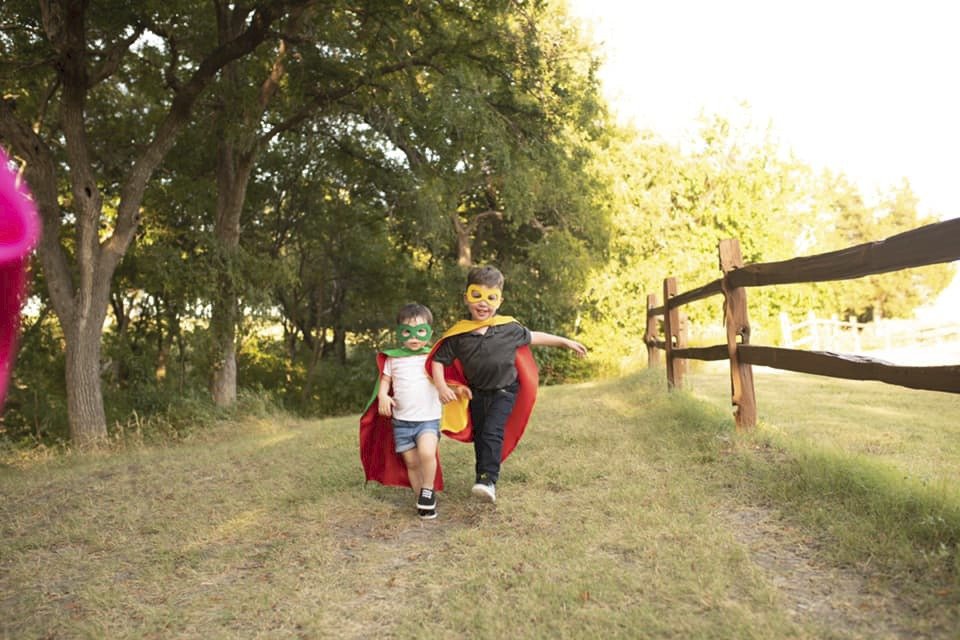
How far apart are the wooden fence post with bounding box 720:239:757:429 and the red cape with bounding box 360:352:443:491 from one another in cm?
266

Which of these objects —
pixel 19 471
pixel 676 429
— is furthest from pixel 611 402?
pixel 19 471

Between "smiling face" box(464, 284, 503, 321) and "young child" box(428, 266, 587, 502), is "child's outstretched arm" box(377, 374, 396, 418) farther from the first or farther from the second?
"smiling face" box(464, 284, 503, 321)

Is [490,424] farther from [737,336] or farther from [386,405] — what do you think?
[737,336]

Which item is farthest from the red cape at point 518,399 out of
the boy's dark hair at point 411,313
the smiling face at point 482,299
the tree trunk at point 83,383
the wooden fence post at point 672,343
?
the tree trunk at point 83,383

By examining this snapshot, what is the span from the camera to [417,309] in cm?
523

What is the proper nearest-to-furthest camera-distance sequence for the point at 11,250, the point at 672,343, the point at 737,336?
the point at 11,250 → the point at 737,336 → the point at 672,343

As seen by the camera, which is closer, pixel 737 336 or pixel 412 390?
pixel 412 390

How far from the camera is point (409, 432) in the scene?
16.9ft

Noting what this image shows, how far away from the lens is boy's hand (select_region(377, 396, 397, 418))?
5102mm

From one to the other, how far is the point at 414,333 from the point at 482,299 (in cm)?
50

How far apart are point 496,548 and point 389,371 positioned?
1.55m

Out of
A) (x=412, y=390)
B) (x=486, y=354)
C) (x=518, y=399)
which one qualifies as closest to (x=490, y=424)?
(x=518, y=399)

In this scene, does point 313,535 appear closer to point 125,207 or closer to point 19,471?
point 19,471

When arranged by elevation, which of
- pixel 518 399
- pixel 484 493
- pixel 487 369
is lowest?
pixel 484 493
